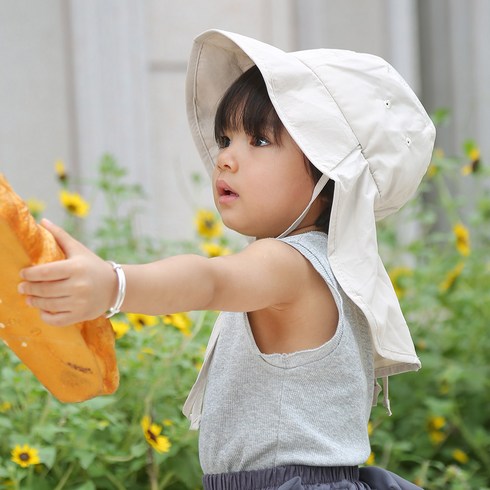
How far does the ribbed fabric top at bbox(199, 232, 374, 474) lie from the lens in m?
1.48

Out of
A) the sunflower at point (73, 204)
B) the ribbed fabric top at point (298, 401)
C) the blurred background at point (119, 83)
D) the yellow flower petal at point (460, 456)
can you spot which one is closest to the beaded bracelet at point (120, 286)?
the ribbed fabric top at point (298, 401)

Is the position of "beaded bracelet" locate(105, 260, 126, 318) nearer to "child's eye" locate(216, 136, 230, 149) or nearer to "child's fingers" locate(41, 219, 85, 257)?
"child's fingers" locate(41, 219, 85, 257)

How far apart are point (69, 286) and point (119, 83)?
93.9 inches

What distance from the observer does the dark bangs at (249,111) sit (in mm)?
1549

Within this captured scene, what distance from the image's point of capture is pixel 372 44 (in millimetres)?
4000

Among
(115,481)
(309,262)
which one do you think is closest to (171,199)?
(115,481)

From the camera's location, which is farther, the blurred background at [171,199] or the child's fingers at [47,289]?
the blurred background at [171,199]

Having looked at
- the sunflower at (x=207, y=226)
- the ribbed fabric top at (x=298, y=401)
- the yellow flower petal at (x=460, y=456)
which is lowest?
the yellow flower petal at (x=460, y=456)

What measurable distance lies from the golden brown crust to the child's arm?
26 mm

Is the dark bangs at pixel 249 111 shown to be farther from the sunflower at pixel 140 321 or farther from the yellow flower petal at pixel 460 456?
the yellow flower petal at pixel 460 456

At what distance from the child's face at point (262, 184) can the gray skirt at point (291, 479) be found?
353mm

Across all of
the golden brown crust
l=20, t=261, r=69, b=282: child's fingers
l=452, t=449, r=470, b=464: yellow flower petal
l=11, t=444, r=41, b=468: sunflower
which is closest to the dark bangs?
the golden brown crust

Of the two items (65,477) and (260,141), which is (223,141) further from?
(65,477)

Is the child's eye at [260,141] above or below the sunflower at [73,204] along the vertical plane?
above
